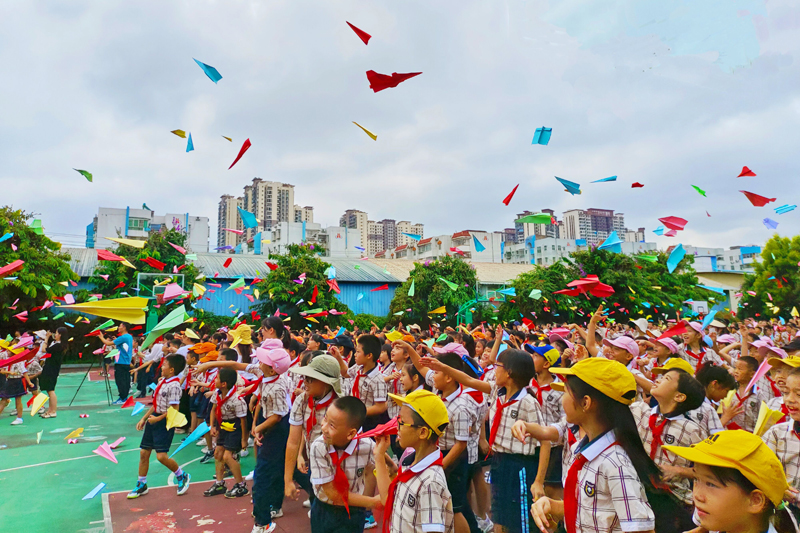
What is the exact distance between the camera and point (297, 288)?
21219 mm

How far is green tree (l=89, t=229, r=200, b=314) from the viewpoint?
20.0 metres

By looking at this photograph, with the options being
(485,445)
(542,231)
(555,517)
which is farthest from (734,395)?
(542,231)

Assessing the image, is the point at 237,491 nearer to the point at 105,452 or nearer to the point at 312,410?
the point at 312,410

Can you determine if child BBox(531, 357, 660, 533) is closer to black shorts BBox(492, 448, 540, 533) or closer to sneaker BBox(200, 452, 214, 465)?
black shorts BBox(492, 448, 540, 533)

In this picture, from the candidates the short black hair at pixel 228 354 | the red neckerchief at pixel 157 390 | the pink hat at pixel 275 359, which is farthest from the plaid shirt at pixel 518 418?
the red neckerchief at pixel 157 390

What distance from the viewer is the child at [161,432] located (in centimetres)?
504

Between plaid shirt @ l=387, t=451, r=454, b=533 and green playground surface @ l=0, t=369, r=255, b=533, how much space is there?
3536mm

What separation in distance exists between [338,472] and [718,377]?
2976mm

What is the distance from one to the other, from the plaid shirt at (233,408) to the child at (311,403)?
1.85m

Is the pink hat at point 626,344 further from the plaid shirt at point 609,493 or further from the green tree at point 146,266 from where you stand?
the green tree at point 146,266

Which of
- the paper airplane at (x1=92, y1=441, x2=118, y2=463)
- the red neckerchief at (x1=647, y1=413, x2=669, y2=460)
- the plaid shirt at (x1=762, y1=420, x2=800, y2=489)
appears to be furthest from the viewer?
the paper airplane at (x1=92, y1=441, x2=118, y2=463)

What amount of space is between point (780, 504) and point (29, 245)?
2163cm

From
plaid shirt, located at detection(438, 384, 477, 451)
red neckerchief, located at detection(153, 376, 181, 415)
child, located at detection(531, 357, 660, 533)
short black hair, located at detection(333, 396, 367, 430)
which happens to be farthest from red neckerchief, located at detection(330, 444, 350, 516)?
red neckerchief, located at detection(153, 376, 181, 415)

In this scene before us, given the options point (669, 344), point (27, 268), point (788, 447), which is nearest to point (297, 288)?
point (27, 268)
